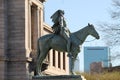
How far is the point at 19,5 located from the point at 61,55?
30.7 m

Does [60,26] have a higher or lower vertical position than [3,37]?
lower

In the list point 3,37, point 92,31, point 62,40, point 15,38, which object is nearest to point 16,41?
point 15,38

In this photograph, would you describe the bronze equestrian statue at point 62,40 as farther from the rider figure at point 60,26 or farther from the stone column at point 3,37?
the stone column at point 3,37

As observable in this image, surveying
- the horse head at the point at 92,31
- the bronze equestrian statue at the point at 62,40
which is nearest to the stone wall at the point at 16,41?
the bronze equestrian statue at the point at 62,40

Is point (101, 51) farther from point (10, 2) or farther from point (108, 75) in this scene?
point (10, 2)

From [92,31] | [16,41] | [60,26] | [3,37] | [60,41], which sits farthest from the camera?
[16,41]

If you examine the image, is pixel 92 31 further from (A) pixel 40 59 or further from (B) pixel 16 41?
(B) pixel 16 41

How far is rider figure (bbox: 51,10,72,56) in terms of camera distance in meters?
36.4

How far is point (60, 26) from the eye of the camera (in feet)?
120

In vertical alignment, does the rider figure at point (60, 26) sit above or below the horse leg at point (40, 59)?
above

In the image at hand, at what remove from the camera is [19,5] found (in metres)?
59.2

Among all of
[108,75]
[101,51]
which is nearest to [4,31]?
[108,75]

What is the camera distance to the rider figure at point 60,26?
36.4 m

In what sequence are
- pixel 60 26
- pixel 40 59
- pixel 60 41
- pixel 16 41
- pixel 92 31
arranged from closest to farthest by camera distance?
pixel 40 59, pixel 60 41, pixel 92 31, pixel 60 26, pixel 16 41
